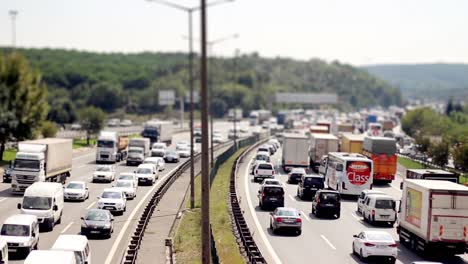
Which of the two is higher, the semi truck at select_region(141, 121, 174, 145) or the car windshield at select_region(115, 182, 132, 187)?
the semi truck at select_region(141, 121, 174, 145)

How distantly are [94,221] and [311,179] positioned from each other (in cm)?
1980

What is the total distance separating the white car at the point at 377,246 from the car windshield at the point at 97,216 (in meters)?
11.6

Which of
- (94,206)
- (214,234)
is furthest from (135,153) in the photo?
(214,234)

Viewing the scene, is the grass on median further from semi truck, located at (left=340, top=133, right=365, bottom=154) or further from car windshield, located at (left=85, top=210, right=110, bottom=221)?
semi truck, located at (left=340, top=133, right=365, bottom=154)

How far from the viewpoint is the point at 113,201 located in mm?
43094

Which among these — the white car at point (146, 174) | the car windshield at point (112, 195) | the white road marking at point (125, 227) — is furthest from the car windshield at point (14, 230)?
the white car at point (146, 174)

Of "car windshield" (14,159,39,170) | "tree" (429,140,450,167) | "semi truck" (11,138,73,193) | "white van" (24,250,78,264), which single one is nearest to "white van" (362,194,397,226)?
"semi truck" (11,138,73,193)

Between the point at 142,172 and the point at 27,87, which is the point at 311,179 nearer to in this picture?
the point at 142,172

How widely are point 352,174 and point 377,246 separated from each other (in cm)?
2079

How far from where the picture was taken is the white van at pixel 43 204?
119ft

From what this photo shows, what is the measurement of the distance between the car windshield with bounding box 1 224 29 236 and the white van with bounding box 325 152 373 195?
26090 millimetres

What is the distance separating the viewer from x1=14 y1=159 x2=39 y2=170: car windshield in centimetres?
4881

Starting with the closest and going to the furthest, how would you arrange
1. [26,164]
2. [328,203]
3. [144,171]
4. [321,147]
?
1. [328,203]
2. [26,164]
3. [144,171]
4. [321,147]

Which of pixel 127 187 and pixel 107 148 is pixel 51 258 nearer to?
pixel 127 187
